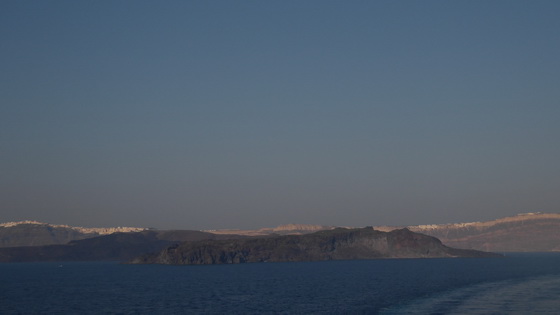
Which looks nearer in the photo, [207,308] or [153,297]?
[207,308]

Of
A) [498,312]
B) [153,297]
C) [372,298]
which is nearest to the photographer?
[498,312]

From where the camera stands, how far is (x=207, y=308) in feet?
258

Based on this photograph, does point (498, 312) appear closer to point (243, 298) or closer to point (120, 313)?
point (243, 298)

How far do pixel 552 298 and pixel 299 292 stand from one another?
38864mm

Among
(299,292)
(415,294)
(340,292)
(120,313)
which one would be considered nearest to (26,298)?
(120,313)

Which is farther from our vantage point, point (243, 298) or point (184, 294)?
point (184, 294)

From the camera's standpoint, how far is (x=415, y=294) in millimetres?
94750

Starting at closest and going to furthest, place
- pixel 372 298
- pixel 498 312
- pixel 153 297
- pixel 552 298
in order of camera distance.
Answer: pixel 498 312 → pixel 552 298 → pixel 372 298 → pixel 153 297

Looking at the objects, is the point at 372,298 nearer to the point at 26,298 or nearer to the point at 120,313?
the point at 120,313

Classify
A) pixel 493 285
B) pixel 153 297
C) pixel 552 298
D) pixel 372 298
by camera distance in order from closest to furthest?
pixel 552 298 → pixel 372 298 → pixel 153 297 → pixel 493 285

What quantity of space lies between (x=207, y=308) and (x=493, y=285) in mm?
58413

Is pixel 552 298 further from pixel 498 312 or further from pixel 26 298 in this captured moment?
pixel 26 298

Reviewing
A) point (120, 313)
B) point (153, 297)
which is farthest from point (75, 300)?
point (120, 313)

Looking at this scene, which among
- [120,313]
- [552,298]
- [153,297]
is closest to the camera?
[120,313]
